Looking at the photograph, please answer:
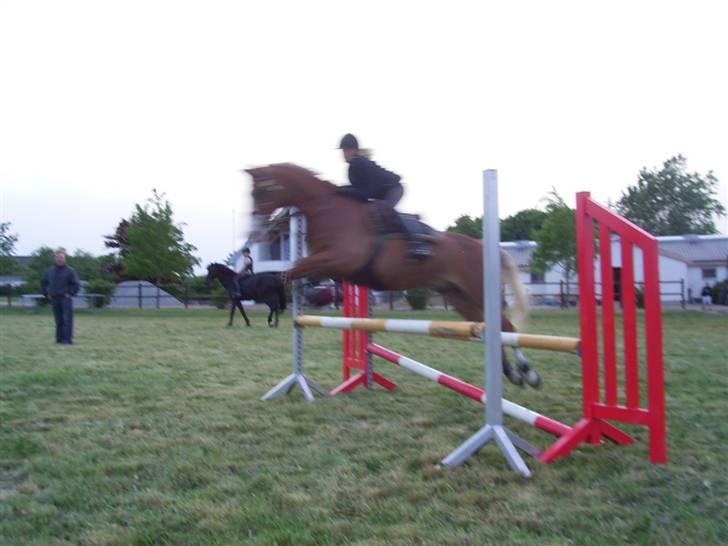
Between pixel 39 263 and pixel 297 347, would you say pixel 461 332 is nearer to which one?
pixel 297 347

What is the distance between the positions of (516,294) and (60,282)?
A: 7968 mm

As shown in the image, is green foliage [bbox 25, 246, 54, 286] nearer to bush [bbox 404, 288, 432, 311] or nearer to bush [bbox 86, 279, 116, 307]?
bush [bbox 86, 279, 116, 307]

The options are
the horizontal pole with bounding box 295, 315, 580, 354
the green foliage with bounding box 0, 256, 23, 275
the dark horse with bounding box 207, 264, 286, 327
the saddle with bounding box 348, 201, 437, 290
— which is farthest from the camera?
the green foliage with bounding box 0, 256, 23, 275

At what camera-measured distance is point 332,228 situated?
457 centimetres

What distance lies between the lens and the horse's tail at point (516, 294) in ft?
16.1

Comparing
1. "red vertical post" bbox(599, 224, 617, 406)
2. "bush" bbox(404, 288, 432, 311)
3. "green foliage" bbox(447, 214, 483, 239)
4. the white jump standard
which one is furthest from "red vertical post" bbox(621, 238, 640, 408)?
"green foliage" bbox(447, 214, 483, 239)

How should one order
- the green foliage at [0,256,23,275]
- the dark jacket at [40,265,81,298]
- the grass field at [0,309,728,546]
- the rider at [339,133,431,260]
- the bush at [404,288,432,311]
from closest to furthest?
the grass field at [0,309,728,546], the rider at [339,133,431,260], the dark jacket at [40,265,81,298], the bush at [404,288,432,311], the green foliage at [0,256,23,275]

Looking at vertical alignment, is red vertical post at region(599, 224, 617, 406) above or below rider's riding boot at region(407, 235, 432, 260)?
below

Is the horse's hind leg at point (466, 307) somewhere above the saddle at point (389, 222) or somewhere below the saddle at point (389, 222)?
below

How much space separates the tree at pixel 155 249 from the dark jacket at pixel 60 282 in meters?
14.9

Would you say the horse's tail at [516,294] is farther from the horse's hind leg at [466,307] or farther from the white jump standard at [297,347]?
the white jump standard at [297,347]

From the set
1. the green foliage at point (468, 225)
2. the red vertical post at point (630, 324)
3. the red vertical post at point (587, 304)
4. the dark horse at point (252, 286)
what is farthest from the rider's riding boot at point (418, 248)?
the green foliage at point (468, 225)

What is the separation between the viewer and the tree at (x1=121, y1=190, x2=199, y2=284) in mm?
24891

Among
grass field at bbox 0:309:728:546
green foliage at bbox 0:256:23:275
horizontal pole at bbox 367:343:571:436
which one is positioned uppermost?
green foliage at bbox 0:256:23:275
